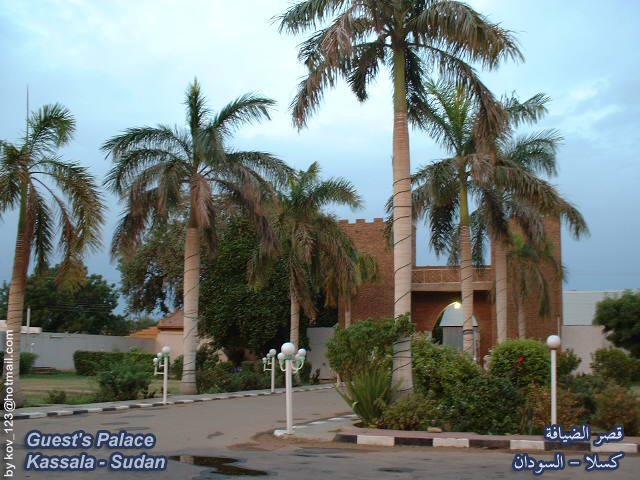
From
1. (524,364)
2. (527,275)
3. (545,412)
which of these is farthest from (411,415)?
Answer: (527,275)

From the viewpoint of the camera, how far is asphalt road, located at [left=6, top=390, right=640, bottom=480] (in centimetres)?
903

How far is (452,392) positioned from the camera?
1374 cm

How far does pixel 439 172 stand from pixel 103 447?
14.2 m

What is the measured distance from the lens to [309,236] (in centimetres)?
2914

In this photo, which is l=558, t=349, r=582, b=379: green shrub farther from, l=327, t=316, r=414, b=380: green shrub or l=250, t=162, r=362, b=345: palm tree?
l=250, t=162, r=362, b=345: palm tree

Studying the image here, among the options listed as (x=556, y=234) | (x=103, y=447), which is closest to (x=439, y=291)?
(x=556, y=234)

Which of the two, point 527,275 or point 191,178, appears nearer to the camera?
point 191,178

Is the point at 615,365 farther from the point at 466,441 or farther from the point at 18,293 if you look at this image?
the point at 18,293

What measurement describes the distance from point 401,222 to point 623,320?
86.9 ft

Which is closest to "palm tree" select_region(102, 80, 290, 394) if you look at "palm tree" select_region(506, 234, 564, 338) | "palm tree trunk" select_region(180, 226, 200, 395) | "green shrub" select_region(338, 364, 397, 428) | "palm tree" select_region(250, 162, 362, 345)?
"palm tree trunk" select_region(180, 226, 200, 395)

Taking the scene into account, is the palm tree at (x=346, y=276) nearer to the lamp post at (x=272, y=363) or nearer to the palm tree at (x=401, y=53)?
the lamp post at (x=272, y=363)

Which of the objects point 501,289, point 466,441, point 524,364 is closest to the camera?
point 466,441

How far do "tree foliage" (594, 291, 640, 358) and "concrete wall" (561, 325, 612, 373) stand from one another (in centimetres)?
139

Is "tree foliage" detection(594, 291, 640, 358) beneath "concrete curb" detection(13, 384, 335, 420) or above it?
above
